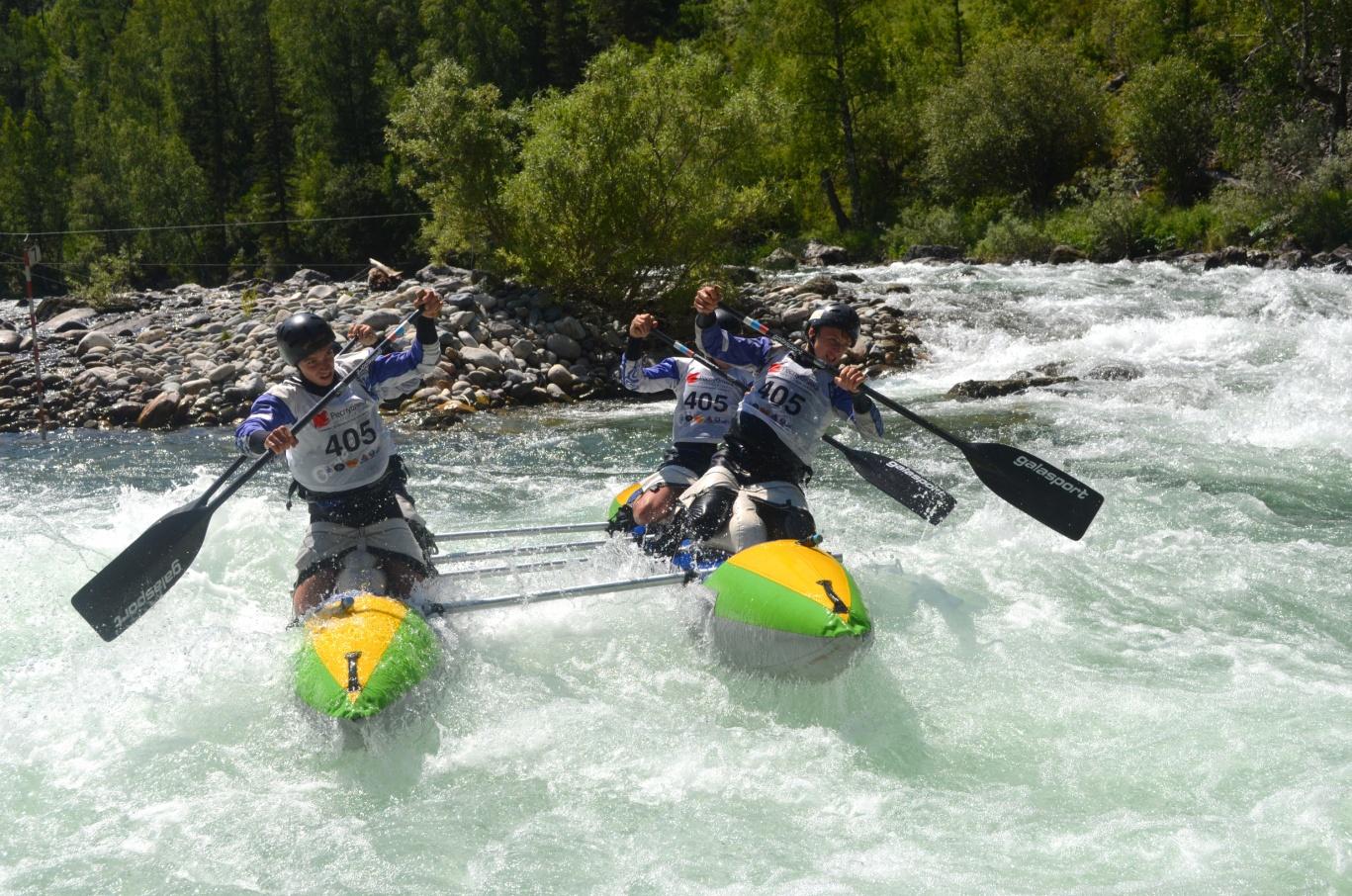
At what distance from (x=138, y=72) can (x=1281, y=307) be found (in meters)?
50.1

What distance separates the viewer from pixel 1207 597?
5516mm

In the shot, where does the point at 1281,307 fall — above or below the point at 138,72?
above

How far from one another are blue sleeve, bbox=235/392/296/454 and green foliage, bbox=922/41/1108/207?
2448 centimetres

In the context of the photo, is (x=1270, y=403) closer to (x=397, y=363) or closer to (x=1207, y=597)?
(x=1207, y=597)

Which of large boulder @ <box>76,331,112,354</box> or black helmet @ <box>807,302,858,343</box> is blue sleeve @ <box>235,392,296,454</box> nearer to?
black helmet @ <box>807,302,858,343</box>

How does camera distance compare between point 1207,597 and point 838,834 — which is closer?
point 838,834

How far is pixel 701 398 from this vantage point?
6047mm

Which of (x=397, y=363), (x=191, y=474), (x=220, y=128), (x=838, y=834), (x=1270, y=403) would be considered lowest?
(x=220, y=128)

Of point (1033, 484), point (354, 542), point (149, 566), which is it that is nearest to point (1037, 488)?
point (1033, 484)

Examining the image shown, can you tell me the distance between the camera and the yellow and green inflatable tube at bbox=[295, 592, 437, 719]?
3.79 m

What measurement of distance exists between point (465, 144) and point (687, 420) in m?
13.0

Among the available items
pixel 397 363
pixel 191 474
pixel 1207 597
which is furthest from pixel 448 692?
pixel 191 474

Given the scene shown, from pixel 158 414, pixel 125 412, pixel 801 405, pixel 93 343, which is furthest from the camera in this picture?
pixel 93 343

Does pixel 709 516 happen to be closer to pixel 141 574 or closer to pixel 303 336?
pixel 303 336
